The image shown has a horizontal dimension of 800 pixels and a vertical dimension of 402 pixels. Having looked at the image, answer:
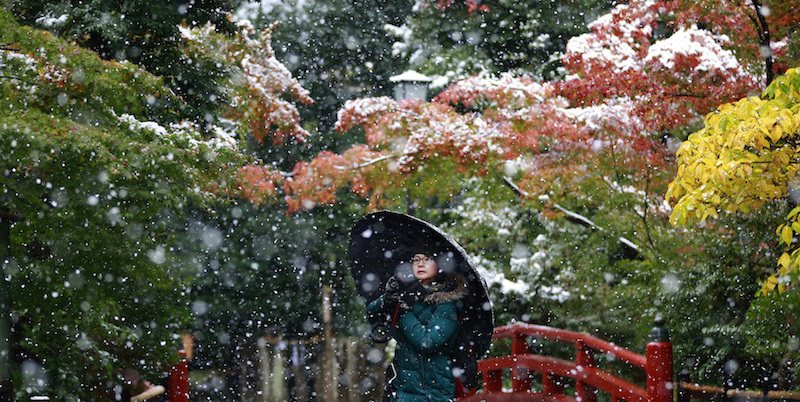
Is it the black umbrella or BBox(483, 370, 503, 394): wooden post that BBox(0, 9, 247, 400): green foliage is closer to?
the black umbrella

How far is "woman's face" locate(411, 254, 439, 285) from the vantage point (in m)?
4.53

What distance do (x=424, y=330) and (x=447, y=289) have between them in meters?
0.32

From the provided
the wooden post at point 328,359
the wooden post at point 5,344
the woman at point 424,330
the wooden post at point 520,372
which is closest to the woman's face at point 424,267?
the woman at point 424,330

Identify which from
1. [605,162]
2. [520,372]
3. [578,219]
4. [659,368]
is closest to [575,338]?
[659,368]

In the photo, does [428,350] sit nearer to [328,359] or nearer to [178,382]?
[178,382]

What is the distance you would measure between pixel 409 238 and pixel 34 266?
2746mm

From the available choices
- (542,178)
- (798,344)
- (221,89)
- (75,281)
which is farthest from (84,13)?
(798,344)

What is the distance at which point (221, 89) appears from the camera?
32.9ft

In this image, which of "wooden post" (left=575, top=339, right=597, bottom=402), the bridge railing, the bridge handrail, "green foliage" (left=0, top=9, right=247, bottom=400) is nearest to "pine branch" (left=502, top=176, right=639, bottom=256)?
the bridge railing

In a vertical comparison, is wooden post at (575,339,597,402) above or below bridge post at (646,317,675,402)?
below

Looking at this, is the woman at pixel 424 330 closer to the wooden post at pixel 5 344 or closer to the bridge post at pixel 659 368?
the bridge post at pixel 659 368

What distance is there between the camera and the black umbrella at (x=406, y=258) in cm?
450

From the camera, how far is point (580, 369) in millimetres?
6223

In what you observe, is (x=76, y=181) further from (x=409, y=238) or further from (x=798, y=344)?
(x=798, y=344)
